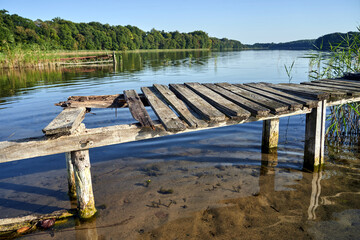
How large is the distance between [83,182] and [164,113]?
58.4 inches

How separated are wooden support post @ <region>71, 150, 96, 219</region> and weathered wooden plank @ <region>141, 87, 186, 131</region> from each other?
113 cm

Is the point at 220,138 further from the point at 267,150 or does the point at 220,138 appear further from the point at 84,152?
the point at 84,152

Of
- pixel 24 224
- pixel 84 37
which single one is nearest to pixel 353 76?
pixel 24 224

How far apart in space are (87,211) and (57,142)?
1.25m

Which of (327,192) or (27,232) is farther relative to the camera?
(327,192)

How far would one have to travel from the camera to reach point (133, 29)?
432 feet

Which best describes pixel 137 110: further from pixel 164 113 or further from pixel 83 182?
pixel 83 182

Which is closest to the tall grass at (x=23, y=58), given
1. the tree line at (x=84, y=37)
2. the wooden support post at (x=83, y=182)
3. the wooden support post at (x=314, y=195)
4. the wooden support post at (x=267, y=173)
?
the tree line at (x=84, y=37)

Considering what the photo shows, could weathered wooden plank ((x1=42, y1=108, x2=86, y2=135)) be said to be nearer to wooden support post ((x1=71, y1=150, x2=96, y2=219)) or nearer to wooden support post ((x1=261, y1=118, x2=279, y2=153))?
wooden support post ((x1=71, y1=150, x2=96, y2=219))

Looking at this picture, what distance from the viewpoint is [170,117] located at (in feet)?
11.3

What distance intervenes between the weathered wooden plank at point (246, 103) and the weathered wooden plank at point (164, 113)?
117 cm

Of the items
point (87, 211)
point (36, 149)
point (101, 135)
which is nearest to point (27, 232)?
point (87, 211)

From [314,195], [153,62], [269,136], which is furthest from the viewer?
[153,62]

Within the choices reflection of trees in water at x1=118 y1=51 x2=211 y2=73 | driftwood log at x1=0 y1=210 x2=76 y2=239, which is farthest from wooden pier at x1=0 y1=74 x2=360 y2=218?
reflection of trees in water at x1=118 y1=51 x2=211 y2=73
